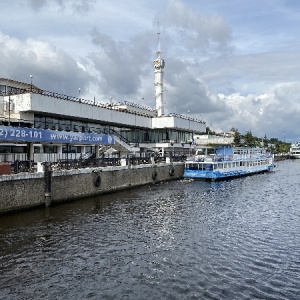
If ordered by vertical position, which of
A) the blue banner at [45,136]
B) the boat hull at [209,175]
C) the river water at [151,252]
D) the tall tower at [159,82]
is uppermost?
the tall tower at [159,82]

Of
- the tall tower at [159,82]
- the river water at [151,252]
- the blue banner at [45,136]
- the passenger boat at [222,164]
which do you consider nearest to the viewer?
the river water at [151,252]

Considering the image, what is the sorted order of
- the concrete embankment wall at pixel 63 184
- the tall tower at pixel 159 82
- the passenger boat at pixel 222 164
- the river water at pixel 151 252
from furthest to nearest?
1. the tall tower at pixel 159 82
2. the passenger boat at pixel 222 164
3. the concrete embankment wall at pixel 63 184
4. the river water at pixel 151 252

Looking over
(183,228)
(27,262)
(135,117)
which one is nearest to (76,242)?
(27,262)

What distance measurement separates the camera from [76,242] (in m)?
21.8

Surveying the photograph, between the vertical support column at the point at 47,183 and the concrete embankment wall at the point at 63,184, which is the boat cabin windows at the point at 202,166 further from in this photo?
the vertical support column at the point at 47,183

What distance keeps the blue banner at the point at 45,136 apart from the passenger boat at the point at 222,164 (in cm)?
1755

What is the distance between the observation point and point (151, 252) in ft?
66.0

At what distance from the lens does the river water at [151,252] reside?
1520 cm

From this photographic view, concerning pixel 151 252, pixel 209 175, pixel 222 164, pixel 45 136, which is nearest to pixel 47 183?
pixel 45 136

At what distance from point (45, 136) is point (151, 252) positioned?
22.6 m

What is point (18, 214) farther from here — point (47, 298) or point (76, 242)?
point (47, 298)

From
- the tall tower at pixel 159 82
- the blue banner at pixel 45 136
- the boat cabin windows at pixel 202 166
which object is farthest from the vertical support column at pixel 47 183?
the tall tower at pixel 159 82

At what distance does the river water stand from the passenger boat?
2511 cm

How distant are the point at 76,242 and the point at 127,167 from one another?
26315mm
